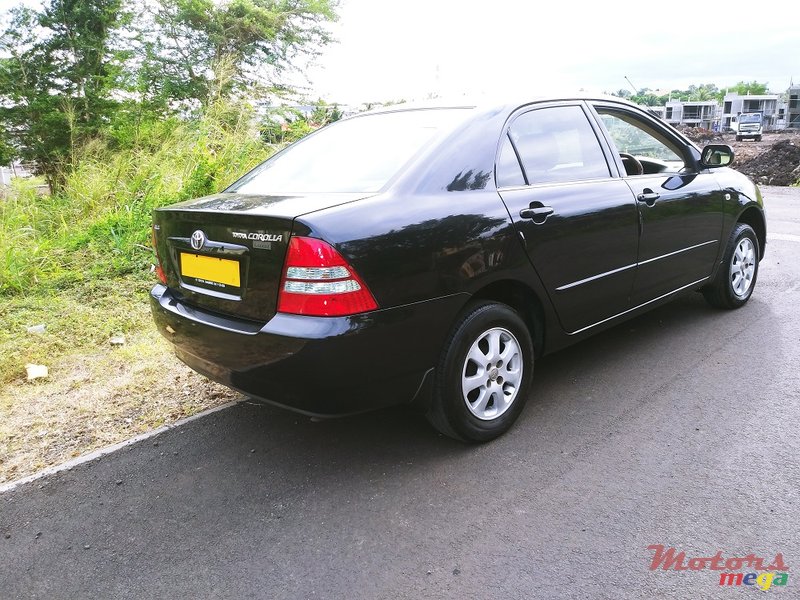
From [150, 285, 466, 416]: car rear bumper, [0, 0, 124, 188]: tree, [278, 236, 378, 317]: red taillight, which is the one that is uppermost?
[0, 0, 124, 188]: tree

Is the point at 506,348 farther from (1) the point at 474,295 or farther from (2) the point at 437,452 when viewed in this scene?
(2) the point at 437,452

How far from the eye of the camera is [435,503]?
8.39 feet

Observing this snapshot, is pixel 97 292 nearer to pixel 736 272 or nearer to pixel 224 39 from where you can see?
pixel 736 272

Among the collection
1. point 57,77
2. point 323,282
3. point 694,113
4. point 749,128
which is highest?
point 694,113

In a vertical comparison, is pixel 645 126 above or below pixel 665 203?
above

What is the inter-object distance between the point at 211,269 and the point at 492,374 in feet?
4.61

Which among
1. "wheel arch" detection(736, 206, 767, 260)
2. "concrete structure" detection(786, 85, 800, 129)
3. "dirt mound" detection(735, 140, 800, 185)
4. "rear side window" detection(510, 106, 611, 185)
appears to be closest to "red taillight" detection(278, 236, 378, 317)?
"rear side window" detection(510, 106, 611, 185)

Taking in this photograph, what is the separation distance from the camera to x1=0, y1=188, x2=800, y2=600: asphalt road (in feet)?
7.11

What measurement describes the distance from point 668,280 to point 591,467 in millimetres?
1837

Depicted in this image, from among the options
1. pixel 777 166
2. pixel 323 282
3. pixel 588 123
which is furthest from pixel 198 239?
pixel 777 166

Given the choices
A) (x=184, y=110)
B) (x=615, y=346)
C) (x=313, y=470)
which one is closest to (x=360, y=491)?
(x=313, y=470)

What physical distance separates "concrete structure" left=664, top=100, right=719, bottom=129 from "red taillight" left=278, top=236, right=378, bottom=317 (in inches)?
3339

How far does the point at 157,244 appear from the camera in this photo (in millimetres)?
3176

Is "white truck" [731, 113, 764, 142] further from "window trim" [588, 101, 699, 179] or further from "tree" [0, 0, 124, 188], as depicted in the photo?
"window trim" [588, 101, 699, 179]
